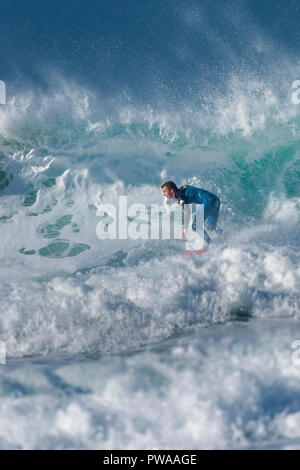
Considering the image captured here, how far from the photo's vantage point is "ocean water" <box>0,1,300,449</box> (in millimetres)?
4258

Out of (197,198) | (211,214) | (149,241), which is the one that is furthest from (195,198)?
(149,241)

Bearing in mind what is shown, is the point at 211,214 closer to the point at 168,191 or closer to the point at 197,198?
the point at 197,198

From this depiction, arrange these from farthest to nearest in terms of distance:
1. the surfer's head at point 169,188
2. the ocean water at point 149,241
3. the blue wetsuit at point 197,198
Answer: the blue wetsuit at point 197,198 → the surfer's head at point 169,188 → the ocean water at point 149,241

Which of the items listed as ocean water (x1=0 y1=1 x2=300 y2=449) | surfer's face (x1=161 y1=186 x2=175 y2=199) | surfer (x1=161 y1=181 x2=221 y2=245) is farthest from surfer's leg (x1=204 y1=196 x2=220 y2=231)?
surfer's face (x1=161 y1=186 x2=175 y2=199)

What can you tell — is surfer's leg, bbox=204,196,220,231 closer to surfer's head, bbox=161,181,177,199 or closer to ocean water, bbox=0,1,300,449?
ocean water, bbox=0,1,300,449

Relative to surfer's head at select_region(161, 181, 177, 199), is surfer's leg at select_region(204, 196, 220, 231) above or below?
below

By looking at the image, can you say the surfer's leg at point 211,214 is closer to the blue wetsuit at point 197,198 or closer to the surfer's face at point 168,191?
the blue wetsuit at point 197,198

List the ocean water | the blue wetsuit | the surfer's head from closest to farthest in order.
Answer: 1. the ocean water
2. the surfer's head
3. the blue wetsuit

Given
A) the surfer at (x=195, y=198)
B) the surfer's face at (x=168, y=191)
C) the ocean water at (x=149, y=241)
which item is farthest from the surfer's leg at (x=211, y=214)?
the surfer's face at (x=168, y=191)

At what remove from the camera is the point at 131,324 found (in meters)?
5.43

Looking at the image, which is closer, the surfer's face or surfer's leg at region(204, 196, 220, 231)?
the surfer's face

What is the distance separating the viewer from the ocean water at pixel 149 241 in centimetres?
426

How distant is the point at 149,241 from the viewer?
7.43 m
